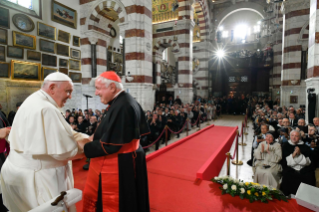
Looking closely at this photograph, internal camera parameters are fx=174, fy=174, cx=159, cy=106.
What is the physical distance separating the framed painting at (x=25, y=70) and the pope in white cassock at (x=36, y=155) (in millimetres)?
7775

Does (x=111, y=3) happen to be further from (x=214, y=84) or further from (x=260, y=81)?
(x=260, y=81)

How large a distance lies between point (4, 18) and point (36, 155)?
28.2 ft

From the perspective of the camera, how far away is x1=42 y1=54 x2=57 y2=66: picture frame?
338 inches

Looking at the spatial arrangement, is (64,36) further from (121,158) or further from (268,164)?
(268,164)

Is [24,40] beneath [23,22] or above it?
beneath

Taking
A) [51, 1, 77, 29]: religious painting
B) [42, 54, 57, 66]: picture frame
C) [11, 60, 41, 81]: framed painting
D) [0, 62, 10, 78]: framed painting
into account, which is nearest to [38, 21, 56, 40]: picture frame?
[51, 1, 77, 29]: religious painting

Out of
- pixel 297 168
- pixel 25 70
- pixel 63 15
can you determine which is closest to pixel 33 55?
pixel 25 70

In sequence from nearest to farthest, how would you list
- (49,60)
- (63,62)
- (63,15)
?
(49,60) → (63,15) → (63,62)

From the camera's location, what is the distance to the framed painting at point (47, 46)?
27.7 feet

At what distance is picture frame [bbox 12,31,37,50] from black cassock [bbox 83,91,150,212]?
8.41 m

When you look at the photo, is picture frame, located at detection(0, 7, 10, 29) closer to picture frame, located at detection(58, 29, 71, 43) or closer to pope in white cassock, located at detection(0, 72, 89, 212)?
picture frame, located at detection(58, 29, 71, 43)

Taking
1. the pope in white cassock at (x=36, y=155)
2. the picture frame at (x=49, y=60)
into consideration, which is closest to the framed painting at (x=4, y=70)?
the picture frame at (x=49, y=60)

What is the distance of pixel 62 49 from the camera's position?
9.42 metres

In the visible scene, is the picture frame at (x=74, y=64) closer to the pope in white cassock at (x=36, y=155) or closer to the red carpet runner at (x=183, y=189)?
the red carpet runner at (x=183, y=189)
